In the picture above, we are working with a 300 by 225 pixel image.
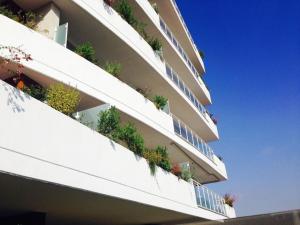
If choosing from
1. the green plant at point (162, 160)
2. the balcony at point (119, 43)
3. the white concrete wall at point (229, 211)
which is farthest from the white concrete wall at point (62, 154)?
the white concrete wall at point (229, 211)

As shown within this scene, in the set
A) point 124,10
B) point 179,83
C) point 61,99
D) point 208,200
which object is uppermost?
point 124,10

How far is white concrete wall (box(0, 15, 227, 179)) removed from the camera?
26.5 ft

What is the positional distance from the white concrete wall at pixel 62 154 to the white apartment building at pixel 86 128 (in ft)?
0.07

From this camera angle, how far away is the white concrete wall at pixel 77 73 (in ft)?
26.5

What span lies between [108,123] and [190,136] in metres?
9.58

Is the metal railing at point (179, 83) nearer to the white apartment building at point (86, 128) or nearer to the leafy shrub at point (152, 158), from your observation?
the white apartment building at point (86, 128)

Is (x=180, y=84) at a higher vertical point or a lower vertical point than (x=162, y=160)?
higher

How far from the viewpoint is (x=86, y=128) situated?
24.9 ft

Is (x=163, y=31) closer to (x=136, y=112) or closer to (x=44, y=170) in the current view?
(x=136, y=112)

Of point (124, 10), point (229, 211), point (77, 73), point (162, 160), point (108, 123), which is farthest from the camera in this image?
point (229, 211)

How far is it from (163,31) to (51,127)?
1442cm

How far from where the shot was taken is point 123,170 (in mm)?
8852

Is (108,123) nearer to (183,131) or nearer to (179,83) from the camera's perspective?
(183,131)

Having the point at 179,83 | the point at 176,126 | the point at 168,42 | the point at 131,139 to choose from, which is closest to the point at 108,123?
the point at 131,139
